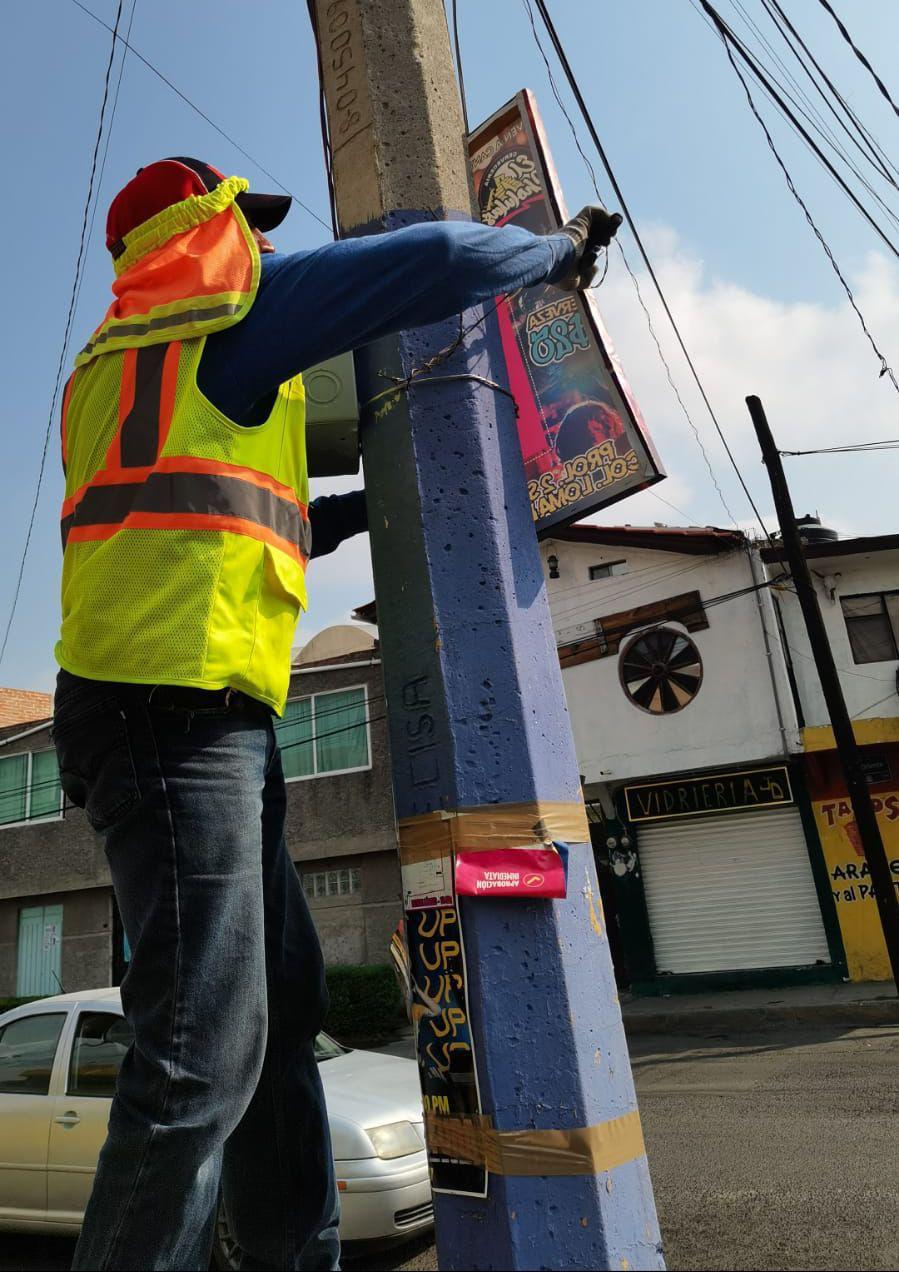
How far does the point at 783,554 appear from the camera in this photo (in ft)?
55.0

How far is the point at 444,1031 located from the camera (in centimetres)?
180

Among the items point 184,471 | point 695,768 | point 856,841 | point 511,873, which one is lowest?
point 511,873

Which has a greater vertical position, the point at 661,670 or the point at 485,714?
the point at 661,670

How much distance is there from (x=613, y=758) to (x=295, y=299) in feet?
52.4

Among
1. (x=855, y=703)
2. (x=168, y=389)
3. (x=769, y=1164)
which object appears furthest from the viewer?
(x=855, y=703)

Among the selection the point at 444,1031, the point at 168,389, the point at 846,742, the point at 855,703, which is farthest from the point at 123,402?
the point at 855,703

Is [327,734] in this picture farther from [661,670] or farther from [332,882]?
[661,670]

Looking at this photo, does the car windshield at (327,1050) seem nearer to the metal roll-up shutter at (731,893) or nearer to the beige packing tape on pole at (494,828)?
the beige packing tape on pole at (494,828)

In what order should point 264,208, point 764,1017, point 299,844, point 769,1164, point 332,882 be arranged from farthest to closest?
point 332,882, point 299,844, point 764,1017, point 769,1164, point 264,208

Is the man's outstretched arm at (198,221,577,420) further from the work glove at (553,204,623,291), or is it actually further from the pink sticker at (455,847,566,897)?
the pink sticker at (455,847,566,897)

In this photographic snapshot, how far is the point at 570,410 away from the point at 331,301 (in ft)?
4.36

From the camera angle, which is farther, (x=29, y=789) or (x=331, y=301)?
(x=29, y=789)

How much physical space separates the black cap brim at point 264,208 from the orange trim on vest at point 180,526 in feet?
2.52

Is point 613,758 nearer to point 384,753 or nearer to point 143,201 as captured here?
point 384,753
